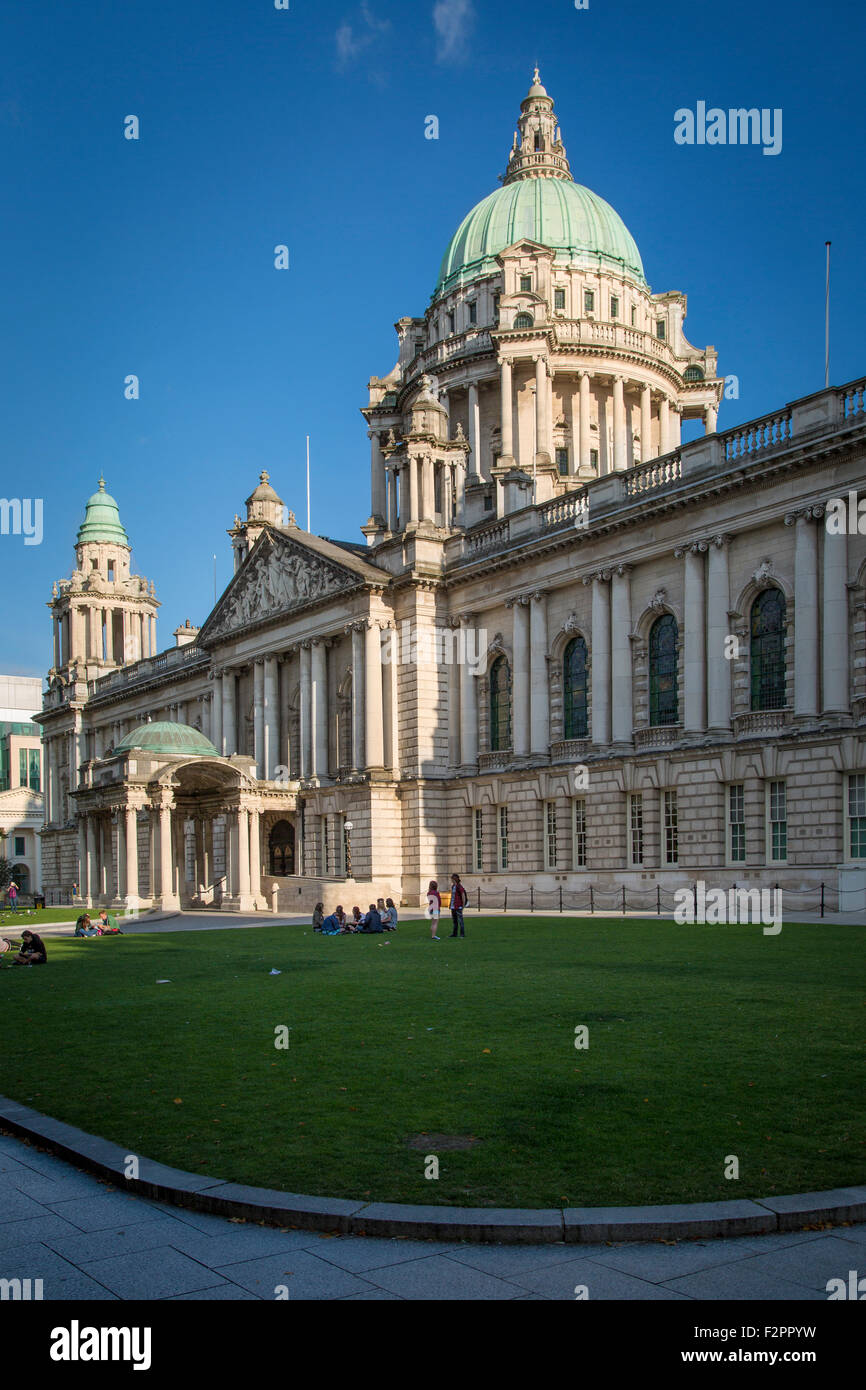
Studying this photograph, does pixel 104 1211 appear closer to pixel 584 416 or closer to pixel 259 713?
pixel 259 713

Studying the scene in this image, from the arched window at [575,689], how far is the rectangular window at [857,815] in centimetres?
1407

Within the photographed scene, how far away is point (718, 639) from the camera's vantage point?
137 feet

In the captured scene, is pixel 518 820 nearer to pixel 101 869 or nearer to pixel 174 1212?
pixel 101 869

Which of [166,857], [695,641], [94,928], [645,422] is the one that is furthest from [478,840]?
[645,422]

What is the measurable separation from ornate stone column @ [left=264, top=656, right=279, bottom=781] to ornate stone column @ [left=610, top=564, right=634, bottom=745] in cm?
2501

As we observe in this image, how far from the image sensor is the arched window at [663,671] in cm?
4478

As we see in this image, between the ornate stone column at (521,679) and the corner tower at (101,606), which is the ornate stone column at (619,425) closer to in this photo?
the ornate stone column at (521,679)

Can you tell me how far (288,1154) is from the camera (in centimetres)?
929

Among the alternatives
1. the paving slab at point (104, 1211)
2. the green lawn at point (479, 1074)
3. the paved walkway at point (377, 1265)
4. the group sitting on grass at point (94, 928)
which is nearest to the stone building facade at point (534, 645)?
the group sitting on grass at point (94, 928)

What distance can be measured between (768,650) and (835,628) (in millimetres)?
3708

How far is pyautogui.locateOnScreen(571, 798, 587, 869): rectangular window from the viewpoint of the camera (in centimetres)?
4812

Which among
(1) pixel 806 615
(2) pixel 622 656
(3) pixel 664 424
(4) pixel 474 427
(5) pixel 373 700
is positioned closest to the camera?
(1) pixel 806 615

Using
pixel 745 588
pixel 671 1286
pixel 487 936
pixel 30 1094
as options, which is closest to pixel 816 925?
pixel 487 936
